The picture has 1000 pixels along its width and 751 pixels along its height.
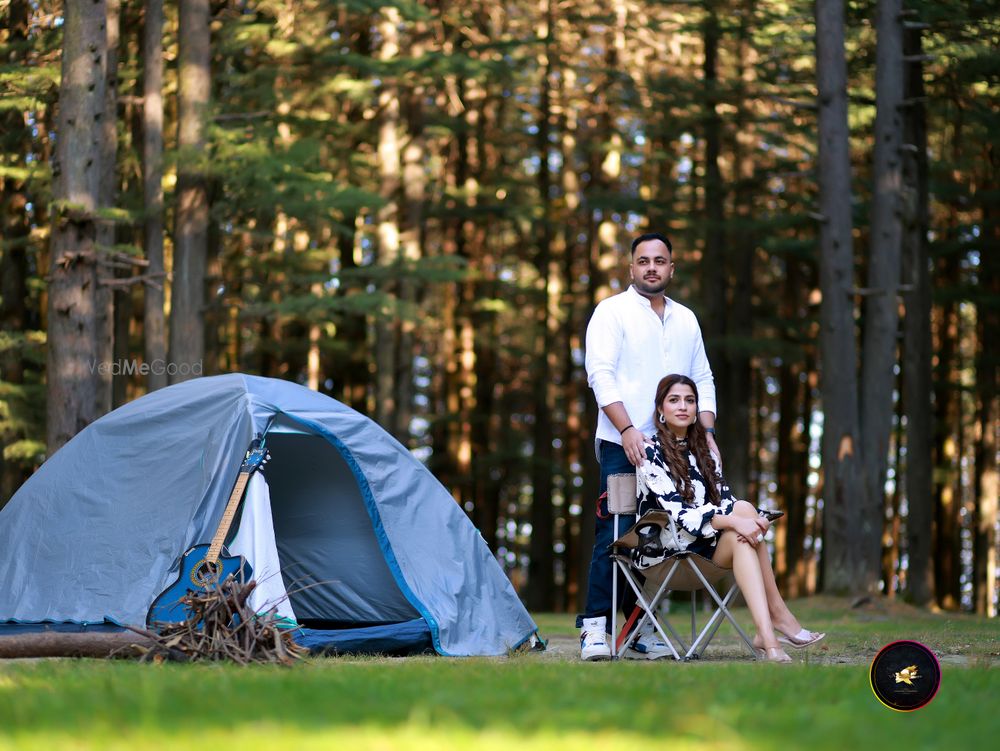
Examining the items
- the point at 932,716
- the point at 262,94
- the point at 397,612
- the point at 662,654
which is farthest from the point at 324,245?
the point at 932,716

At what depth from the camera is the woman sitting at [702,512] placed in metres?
5.73

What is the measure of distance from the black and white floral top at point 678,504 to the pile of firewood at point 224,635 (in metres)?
1.67

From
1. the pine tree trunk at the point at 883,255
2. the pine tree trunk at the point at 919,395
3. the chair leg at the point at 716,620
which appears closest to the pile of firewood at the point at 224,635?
the chair leg at the point at 716,620

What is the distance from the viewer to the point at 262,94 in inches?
583

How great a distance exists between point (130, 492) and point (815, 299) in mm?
17082

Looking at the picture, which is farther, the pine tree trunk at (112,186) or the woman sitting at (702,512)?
the pine tree trunk at (112,186)

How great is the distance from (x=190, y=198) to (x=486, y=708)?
10.7m

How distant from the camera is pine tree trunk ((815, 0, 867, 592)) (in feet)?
43.9

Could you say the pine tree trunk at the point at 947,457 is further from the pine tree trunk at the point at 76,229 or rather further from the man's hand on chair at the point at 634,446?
the man's hand on chair at the point at 634,446

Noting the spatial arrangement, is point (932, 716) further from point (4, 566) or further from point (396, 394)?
point (396, 394)

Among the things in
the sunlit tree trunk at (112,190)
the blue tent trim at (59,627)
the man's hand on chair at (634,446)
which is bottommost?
the blue tent trim at (59,627)

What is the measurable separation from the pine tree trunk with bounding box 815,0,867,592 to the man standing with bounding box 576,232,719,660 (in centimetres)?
730

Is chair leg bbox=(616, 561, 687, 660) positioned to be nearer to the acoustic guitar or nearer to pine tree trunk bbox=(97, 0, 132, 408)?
the acoustic guitar

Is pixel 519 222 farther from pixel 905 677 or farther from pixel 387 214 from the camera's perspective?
pixel 905 677
